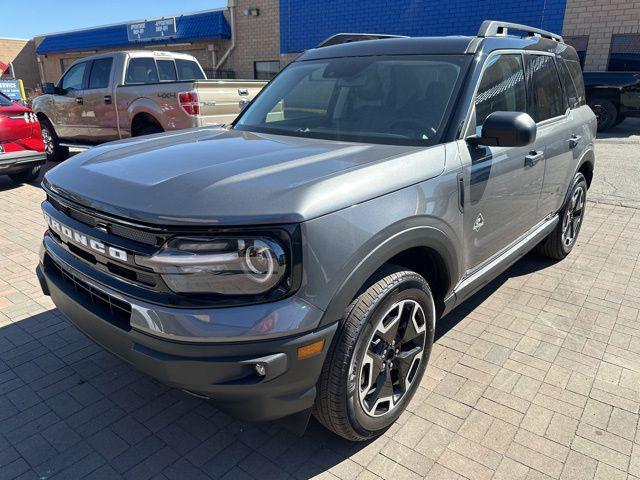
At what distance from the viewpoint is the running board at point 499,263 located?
3074 millimetres

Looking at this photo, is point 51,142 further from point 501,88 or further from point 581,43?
point 581,43

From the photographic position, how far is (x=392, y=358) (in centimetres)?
255

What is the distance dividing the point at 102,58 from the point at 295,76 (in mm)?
6853

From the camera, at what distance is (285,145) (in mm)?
2787

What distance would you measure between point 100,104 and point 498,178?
806 centimetres

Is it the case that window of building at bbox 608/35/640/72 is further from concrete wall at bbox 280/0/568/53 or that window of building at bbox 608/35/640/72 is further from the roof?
the roof

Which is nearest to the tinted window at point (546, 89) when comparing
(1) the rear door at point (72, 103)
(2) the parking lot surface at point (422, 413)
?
(2) the parking lot surface at point (422, 413)

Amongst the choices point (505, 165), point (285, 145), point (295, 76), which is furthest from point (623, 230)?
A: point (285, 145)

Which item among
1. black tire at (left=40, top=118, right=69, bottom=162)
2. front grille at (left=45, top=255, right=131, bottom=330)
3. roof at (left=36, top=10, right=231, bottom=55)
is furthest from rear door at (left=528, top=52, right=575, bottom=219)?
roof at (left=36, top=10, right=231, bottom=55)

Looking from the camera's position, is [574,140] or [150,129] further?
[150,129]

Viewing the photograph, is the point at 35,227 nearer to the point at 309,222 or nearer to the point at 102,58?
the point at 102,58

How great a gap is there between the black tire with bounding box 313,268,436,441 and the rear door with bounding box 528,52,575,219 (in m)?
1.95

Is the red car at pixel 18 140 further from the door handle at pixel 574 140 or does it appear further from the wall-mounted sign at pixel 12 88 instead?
the wall-mounted sign at pixel 12 88

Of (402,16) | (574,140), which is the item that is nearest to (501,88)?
(574,140)
